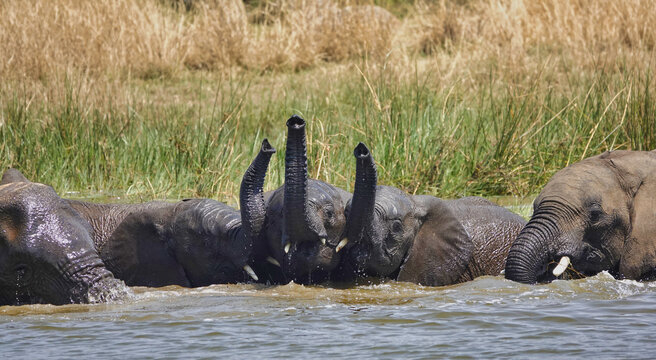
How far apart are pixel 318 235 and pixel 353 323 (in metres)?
0.58

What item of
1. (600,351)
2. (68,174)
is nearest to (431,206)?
(600,351)

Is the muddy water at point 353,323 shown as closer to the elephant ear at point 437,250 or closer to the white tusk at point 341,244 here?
the elephant ear at point 437,250

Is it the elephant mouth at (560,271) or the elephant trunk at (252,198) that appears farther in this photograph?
the elephant mouth at (560,271)

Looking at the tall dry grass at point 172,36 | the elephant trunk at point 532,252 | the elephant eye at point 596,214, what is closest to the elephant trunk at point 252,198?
the elephant trunk at point 532,252

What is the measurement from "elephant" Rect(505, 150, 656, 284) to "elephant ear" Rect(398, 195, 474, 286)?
1.61ft

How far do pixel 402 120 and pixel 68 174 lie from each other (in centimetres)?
300

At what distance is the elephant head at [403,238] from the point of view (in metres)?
6.57

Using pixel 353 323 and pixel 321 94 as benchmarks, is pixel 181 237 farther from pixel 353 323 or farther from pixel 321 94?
pixel 321 94

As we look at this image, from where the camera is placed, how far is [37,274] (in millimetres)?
6039

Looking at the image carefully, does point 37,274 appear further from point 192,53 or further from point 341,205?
point 192,53

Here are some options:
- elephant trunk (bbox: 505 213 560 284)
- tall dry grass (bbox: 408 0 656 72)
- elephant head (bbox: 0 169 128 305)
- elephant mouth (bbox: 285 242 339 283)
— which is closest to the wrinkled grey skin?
elephant mouth (bbox: 285 242 339 283)

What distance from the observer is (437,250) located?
281 inches

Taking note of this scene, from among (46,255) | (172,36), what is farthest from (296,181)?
(172,36)

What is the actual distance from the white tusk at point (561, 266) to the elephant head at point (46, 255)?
8.23 ft
